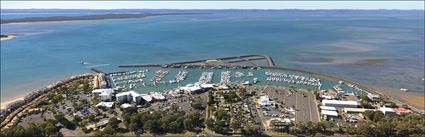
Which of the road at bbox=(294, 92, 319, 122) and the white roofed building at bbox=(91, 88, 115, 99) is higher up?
the white roofed building at bbox=(91, 88, 115, 99)

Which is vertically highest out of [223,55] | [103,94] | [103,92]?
[223,55]

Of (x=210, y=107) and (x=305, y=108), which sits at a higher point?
(x=210, y=107)

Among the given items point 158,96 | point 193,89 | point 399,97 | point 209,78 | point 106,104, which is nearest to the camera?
point 106,104

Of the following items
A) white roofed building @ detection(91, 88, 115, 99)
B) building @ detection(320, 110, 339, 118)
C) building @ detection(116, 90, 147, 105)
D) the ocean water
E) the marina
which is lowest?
building @ detection(320, 110, 339, 118)

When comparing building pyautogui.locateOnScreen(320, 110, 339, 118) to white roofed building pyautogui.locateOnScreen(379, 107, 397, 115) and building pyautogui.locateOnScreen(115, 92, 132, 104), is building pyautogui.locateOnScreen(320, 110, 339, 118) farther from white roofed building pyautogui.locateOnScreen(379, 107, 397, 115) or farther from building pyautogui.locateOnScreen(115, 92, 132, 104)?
building pyautogui.locateOnScreen(115, 92, 132, 104)

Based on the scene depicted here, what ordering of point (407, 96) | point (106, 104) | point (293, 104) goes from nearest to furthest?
point (106, 104), point (293, 104), point (407, 96)

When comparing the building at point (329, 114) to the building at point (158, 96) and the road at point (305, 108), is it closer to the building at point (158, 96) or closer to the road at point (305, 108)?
the road at point (305, 108)

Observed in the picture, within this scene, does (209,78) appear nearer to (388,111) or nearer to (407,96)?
(388,111)

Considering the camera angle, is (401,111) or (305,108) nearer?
(401,111)

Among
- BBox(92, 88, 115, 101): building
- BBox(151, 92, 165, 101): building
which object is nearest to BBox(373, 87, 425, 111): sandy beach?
BBox(151, 92, 165, 101): building

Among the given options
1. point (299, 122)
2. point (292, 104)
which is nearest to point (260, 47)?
point (292, 104)

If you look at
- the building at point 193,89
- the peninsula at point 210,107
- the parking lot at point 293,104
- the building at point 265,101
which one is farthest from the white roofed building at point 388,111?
the building at point 193,89

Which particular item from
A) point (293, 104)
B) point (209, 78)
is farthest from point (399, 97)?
point (209, 78)
